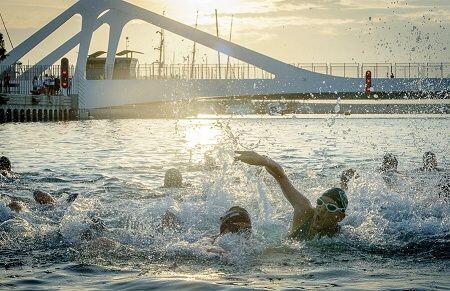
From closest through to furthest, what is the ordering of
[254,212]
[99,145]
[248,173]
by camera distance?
[254,212]
[248,173]
[99,145]

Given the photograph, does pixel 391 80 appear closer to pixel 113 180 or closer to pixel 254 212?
pixel 113 180

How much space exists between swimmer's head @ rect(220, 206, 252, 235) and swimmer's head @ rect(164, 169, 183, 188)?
7.53m

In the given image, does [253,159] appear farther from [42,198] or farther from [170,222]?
[42,198]

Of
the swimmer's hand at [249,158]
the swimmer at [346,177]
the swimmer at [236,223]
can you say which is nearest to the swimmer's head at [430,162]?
the swimmer at [346,177]

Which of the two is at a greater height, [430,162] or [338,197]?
[338,197]

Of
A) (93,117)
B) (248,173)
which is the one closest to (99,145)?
(248,173)

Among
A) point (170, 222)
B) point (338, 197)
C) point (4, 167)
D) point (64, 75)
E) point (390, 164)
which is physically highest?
point (64, 75)

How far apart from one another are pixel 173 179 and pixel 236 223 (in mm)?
7775

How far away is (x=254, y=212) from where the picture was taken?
12773 mm

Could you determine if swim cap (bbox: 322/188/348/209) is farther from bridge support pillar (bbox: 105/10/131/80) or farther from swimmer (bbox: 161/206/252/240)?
bridge support pillar (bbox: 105/10/131/80)

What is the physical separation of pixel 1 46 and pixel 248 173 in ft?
207

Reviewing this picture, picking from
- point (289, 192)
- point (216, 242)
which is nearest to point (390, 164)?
point (289, 192)

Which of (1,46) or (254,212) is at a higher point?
(1,46)

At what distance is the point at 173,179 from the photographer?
55.5ft
